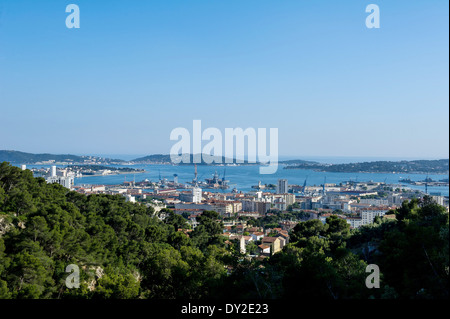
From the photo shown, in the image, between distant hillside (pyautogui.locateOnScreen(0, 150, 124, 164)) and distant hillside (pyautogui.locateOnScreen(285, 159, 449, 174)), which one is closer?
distant hillside (pyautogui.locateOnScreen(0, 150, 124, 164))

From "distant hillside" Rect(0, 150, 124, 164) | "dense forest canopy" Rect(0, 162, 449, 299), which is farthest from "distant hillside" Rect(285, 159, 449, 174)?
"distant hillside" Rect(0, 150, 124, 164)

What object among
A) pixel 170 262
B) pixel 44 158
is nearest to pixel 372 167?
pixel 44 158

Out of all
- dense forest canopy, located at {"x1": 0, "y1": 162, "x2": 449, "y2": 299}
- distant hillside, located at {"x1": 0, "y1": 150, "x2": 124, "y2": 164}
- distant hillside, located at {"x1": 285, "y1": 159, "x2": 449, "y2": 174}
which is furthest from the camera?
distant hillside, located at {"x1": 285, "y1": 159, "x2": 449, "y2": 174}

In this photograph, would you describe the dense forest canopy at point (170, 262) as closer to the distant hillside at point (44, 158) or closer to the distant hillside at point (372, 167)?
the distant hillside at point (44, 158)

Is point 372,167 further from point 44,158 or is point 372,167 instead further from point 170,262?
point 170,262

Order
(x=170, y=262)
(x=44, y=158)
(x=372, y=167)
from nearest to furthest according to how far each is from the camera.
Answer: (x=170, y=262) < (x=44, y=158) < (x=372, y=167)

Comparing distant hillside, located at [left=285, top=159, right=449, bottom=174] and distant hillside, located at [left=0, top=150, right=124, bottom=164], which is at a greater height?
distant hillside, located at [left=0, top=150, right=124, bottom=164]

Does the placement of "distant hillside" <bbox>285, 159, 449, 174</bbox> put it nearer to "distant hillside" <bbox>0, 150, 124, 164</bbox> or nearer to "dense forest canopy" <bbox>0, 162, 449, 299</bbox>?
"dense forest canopy" <bbox>0, 162, 449, 299</bbox>
